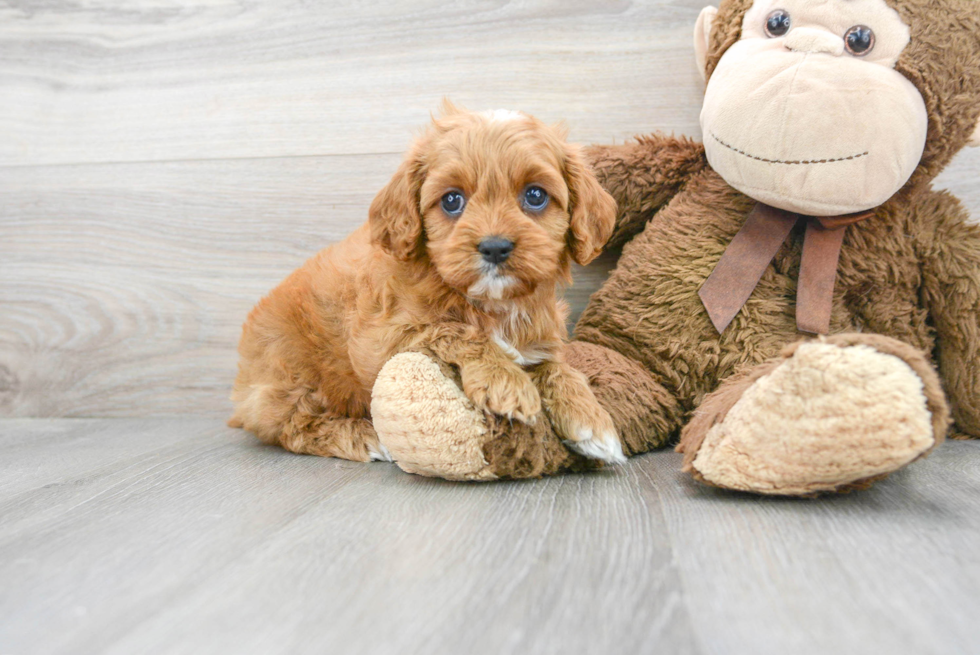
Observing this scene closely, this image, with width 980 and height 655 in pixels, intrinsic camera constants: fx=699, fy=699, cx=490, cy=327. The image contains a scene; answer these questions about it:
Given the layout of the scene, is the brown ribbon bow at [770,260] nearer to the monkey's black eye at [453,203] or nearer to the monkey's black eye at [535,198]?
the monkey's black eye at [535,198]

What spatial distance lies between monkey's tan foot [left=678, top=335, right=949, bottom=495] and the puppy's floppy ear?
0.49m

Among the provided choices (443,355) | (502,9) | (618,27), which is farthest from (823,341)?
(502,9)

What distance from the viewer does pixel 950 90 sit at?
1654mm

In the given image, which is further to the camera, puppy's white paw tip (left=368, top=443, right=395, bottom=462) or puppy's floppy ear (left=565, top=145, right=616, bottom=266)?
puppy's white paw tip (left=368, top=443, right=395, bottom=462)

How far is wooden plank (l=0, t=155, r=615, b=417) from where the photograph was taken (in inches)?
97.4

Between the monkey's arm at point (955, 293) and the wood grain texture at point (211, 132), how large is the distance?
0.78 meters

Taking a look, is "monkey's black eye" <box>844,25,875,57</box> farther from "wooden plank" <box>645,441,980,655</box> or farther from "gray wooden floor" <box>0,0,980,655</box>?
"wooden plank" <box>645,441,980,655</box>

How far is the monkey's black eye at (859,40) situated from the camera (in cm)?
164

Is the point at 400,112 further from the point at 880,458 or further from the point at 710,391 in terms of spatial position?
the point at 880,458

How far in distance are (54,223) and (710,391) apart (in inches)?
94.2

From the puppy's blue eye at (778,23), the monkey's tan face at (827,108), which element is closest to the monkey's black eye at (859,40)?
the monkey's tan face at (827,108)

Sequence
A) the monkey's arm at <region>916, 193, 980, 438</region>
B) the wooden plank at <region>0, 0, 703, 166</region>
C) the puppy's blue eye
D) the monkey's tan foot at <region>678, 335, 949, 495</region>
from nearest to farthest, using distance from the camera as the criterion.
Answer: the monkey's tan foot at <region>678, 335, 949, 495</region> < the puppy's blue eye < the monkey's arm at <region>916, 193, 980, 438</region> < the wooden plank at <region>0, 0, 703, 166</region>

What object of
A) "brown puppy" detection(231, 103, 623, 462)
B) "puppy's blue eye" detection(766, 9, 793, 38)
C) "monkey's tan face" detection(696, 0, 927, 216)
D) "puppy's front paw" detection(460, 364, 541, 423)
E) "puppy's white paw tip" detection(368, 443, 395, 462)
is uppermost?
"puppy's blue eye" detection(766, 9, 793, 38)

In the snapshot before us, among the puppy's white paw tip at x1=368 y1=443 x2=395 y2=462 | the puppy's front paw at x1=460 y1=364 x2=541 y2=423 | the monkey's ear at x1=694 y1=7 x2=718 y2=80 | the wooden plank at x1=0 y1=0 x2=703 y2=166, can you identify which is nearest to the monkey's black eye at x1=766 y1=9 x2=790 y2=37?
the monkey's ear at x1=694 y1=7 x2=718 y2=80
